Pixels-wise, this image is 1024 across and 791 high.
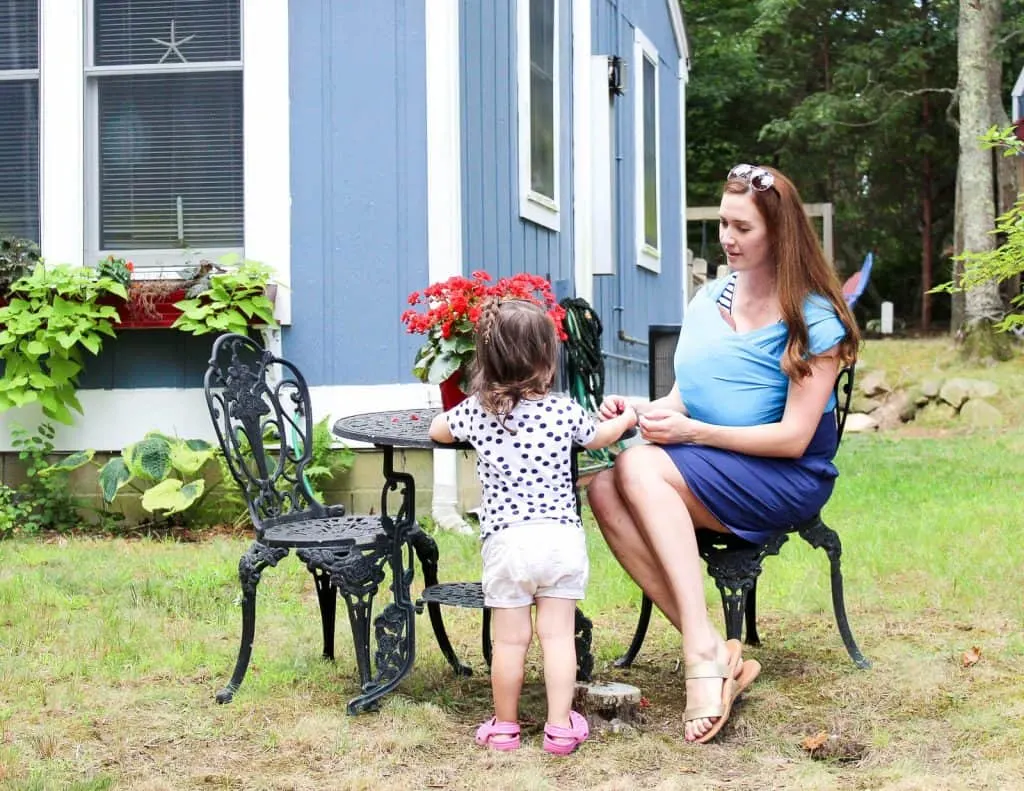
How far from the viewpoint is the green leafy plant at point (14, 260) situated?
6133 mm

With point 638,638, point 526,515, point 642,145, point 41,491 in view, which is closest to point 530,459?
point 526,515

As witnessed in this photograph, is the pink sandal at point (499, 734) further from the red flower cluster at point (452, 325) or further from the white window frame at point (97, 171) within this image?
the white window frame at point (97, 171)

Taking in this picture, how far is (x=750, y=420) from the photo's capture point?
3412 mm

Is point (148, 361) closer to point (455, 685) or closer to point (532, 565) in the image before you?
point (455, 685)

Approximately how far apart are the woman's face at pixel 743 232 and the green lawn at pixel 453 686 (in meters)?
1.12

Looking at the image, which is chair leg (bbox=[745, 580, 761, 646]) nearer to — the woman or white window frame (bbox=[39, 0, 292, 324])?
the woman

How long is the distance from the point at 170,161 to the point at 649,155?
4902 mm

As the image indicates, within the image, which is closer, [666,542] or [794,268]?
[666,542]

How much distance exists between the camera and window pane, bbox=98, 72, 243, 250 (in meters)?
6.28

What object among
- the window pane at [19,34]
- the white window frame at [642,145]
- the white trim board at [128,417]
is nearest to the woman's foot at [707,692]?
the white trim board at [128,417]

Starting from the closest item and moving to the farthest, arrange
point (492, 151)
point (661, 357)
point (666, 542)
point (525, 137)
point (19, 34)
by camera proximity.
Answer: point (666, 542) → point (19, 34) → point (492, 151) → point (525, 137) → point (661, 357)

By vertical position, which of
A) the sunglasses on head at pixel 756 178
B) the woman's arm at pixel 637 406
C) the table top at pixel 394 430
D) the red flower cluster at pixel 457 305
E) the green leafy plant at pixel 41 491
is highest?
the sunglasses on head at pixel 756 178

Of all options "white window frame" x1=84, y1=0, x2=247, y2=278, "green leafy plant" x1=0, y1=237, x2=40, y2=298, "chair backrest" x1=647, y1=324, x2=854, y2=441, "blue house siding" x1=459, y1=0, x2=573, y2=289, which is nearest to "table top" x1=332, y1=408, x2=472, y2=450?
"blue house siding" x1=459, y1=0, x2=573, y2=289

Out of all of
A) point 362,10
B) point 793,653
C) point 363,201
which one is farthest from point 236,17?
point 793,653
